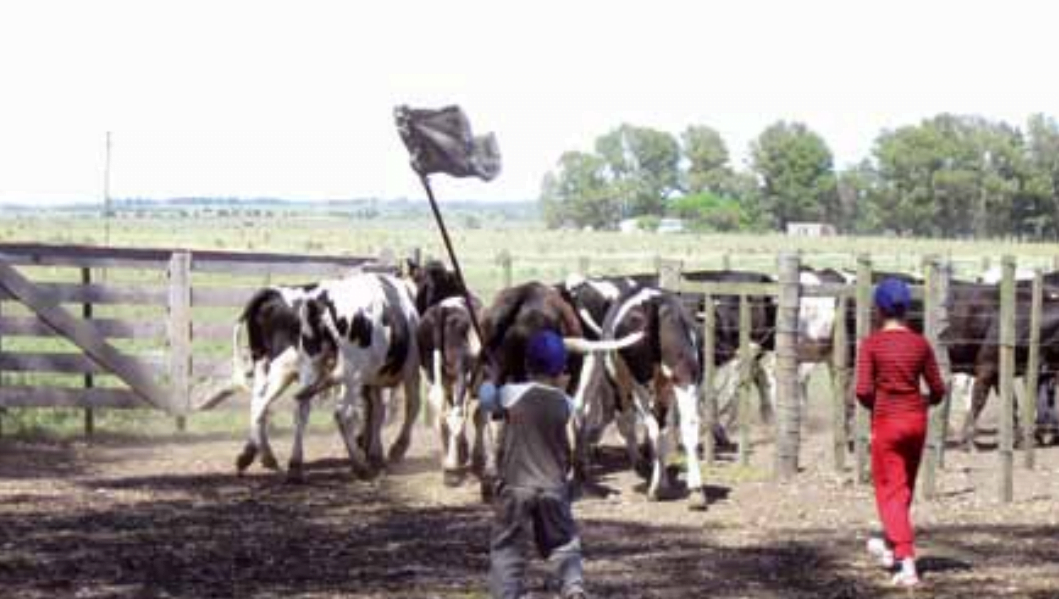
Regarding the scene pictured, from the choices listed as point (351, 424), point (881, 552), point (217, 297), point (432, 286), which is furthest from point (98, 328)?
point (881, 552)

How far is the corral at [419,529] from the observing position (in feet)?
36.3

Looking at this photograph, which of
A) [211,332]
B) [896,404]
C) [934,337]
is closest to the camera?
[896,404]

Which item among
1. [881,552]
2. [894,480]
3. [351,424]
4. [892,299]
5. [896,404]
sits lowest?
[881,552]

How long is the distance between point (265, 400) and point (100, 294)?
13.7 ft

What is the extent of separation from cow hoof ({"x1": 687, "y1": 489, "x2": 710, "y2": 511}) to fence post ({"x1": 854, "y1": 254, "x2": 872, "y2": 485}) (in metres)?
1.89

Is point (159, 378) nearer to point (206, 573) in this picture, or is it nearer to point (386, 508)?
point (386, 508)

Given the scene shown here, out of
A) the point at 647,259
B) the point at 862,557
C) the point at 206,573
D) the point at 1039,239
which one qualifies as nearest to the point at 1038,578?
the point at 862,557

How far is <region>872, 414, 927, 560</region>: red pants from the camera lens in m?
11.1

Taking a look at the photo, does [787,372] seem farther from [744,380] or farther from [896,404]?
[896,404]

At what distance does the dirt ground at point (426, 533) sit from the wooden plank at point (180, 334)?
1.95 m

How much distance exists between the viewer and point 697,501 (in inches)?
571

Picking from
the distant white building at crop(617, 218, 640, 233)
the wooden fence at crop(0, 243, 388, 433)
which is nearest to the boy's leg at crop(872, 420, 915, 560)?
the wooden fence at crop(0, 243, 388, 433)

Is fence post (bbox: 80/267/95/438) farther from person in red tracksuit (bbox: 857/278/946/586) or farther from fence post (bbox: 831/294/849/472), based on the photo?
person in red tracksuit (bbox: 857/278/946/586)

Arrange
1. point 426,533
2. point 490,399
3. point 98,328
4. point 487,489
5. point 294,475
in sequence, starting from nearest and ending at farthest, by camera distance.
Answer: point 490,399
point 426,533
point 487,489
point 294,475
point 98,328
